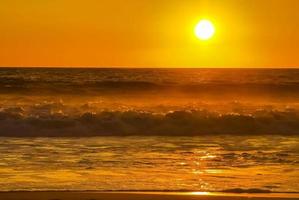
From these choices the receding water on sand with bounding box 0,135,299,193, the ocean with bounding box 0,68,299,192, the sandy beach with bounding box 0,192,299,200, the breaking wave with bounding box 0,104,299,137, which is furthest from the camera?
the breaking wave with bounding box 0,104,299,137

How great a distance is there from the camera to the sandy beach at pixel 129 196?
364 inches

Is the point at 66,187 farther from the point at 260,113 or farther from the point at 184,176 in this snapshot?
the point at 260,113

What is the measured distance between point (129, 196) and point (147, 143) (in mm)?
7320

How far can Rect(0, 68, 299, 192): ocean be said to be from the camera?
35.3 ft

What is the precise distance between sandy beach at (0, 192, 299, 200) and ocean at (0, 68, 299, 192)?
403 mm

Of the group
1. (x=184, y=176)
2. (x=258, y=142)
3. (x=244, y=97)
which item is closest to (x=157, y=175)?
(x=184, y=176)

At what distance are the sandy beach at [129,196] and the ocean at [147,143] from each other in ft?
1.32

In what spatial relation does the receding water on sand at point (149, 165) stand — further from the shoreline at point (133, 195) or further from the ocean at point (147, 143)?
the shoreline at point (133, 195)

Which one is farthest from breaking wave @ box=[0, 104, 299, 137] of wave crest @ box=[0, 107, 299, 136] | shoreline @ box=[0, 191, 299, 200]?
shoreline @ box=[0, 191, 299, 200]

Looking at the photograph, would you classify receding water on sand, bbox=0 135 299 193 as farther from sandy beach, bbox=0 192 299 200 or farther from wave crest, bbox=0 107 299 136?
wave crest, bbox=0 107 299 136

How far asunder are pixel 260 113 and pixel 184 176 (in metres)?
13.9

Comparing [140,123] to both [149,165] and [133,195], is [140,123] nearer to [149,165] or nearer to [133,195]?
[149,165]

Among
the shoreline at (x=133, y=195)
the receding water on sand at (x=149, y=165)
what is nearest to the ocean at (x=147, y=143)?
the receding water on sand at (x=149, y=165)

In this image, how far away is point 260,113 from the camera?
24.8 metres
